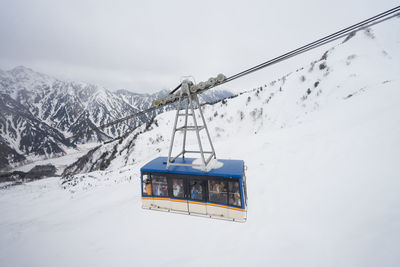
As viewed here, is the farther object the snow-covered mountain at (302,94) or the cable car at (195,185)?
the snow-covered mountain at (302,94)

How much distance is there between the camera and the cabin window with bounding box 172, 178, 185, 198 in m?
8.66

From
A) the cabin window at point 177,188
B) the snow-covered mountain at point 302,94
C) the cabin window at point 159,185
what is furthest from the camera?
the snow-covered mountain at point 302,94

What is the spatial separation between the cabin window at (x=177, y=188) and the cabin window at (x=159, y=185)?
455 mm

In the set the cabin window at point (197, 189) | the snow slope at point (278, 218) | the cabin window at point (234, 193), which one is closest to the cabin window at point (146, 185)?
the snow slope at point (278, 218)

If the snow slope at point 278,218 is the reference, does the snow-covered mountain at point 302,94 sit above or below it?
above

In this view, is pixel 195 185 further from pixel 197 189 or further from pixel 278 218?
pixel 278 218

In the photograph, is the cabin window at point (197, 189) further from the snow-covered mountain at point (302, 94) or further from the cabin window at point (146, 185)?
the snow-covered mountain at point (302, 94)

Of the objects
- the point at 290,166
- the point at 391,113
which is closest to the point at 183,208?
the point at 290,166

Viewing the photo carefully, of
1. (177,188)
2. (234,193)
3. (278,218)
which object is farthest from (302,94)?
(177,188)

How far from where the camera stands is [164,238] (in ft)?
26.3

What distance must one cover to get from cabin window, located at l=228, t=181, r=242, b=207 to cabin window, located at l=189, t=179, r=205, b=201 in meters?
1.31

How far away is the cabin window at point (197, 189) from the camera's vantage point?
27.4 feet

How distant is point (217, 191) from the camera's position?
26.7ft

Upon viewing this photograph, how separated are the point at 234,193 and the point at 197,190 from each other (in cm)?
181
